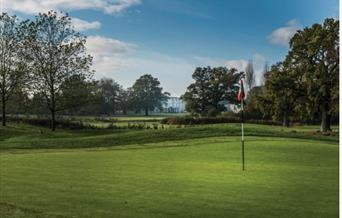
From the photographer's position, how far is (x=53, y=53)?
3669 centimetres

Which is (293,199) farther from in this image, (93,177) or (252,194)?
(93,177)

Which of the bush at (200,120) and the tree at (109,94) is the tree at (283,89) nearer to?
the bush at (200,120)

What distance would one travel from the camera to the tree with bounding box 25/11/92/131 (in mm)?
36594

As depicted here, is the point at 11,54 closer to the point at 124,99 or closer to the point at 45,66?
the point at 45,66

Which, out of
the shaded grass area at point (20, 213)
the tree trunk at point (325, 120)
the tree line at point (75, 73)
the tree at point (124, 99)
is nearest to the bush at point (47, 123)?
the tree line at point (75, 73)

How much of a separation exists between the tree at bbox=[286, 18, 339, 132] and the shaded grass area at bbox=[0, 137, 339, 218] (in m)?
20.8

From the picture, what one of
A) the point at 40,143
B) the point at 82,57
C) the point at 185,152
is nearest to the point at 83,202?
the point at 185,152

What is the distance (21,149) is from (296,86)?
75.4 feet

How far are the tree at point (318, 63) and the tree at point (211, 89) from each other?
17.2 m

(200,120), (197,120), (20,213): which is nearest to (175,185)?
(20,213)

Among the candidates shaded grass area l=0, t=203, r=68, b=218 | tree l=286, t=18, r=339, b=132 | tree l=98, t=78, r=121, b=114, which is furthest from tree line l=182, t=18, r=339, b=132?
shaded grass area l=0, t=203, r=68, b=218

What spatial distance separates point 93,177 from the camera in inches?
432

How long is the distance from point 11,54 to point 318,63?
73.3 feet

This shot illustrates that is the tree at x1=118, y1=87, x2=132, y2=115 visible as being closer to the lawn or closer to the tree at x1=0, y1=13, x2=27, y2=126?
the tree at x1=0, y1=13, x2=27, y2=126
